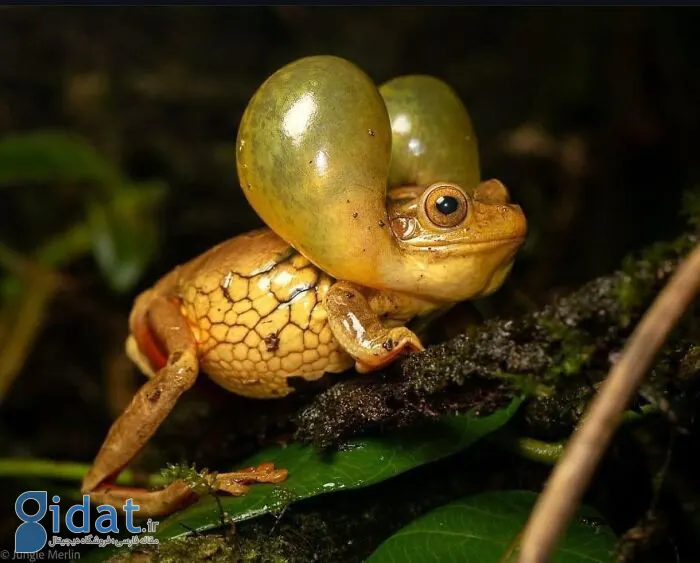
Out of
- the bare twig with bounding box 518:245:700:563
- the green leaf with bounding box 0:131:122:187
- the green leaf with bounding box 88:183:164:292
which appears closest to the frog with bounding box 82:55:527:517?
the bare twig with bounding box 518:245:700:563

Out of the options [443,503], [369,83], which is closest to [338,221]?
[369,83]

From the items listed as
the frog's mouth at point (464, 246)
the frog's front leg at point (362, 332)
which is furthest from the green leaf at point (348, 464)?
the frog's mouth at point (464, 246)

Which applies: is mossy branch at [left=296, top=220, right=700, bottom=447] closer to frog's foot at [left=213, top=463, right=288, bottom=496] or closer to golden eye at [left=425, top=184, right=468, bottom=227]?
frog's foot at [left=213, top=463, right=288, bottom=496]

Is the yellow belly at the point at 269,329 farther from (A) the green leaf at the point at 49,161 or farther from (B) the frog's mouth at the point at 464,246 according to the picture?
(A) the green leaf at the point at 49,161

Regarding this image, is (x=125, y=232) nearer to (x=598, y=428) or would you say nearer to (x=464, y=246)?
(x=464, y=246)

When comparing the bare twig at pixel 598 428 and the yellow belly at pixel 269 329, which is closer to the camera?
the bare twig at pixel 598 428

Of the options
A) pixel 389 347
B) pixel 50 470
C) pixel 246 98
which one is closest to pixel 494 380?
pixel 389 347

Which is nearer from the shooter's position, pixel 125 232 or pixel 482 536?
pixel 482 536
